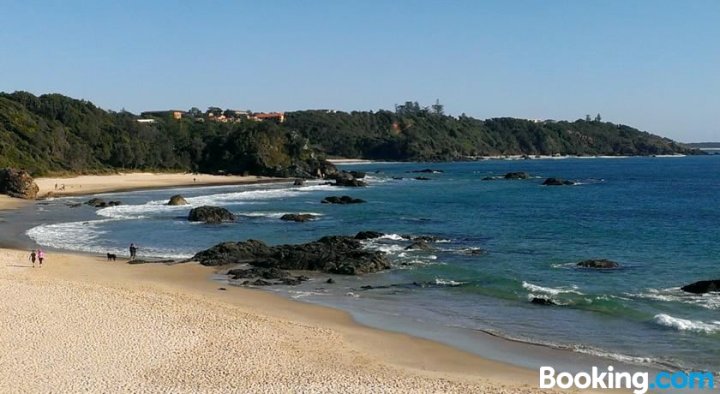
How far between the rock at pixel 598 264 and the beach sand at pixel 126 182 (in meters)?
56.9

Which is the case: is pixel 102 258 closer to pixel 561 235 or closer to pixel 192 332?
pixel 192 332

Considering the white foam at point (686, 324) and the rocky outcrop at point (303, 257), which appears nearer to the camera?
the white foam at point (686, 324)

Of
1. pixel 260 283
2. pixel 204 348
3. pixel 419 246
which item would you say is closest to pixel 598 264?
pixel 419 246

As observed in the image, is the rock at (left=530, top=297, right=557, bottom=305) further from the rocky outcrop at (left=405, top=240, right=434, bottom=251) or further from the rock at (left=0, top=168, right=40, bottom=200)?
the rock at (left=0, top=168, right=40, bottom=200)

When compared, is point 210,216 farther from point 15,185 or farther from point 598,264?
point 598,264

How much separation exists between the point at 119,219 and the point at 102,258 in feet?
57.0

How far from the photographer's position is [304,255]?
3278 cm

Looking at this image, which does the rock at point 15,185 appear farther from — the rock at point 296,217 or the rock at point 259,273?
the rock at point 259,273

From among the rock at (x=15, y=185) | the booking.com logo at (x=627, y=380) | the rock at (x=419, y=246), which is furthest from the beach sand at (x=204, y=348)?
the rock at (x=15, y=185)

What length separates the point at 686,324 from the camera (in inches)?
829

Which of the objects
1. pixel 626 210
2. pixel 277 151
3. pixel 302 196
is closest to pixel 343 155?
pixel 277 151

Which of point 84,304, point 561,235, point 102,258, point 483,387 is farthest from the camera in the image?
point 561,235

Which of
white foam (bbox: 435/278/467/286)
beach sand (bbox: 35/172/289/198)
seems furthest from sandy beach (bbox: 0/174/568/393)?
beach sand (bbox: 35/172/289/198)

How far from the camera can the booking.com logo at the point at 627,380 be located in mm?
15805
